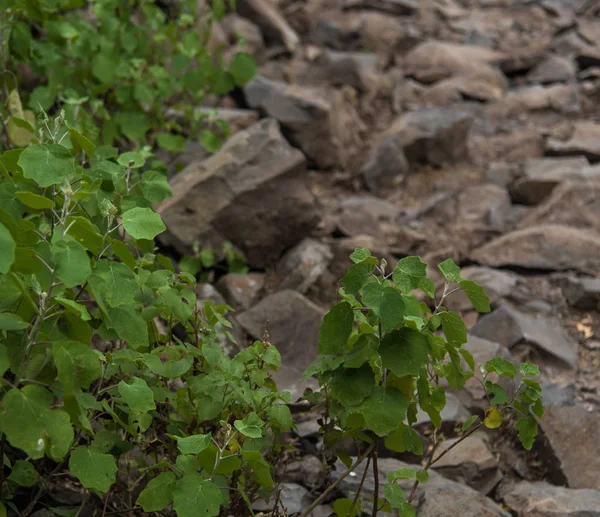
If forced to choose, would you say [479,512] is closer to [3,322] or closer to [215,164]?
[3,322]

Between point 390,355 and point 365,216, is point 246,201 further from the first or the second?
point 390,355

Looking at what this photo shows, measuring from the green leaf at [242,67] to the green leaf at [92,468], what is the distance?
3.23 meters

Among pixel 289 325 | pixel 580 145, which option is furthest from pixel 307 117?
pixel 289 325

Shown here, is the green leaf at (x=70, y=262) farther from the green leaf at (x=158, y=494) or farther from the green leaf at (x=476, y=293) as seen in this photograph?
the green leaf at (x=476, y=293)

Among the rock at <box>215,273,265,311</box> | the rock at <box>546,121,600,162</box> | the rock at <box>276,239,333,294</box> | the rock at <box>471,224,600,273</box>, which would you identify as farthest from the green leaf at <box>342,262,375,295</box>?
the rock at <box>546,121,600,162</box>

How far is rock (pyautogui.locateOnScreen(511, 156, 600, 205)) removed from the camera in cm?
603

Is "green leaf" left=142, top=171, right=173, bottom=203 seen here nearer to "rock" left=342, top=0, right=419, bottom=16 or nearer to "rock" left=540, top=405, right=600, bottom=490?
"rock" left=540, top=405, right=600, bottom=490

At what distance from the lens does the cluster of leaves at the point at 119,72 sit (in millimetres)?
4410

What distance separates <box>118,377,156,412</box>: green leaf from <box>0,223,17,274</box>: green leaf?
53 centimetres

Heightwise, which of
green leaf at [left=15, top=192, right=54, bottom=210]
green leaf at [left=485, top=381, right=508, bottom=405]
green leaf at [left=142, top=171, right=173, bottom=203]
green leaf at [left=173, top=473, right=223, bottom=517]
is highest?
green leaf at [left=15, top=192, right=54, bottom=210]

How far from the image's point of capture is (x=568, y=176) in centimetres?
603

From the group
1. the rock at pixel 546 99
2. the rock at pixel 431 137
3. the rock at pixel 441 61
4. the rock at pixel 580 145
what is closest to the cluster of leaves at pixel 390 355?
the rock at pixel 431 137

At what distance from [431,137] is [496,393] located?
442 centimetres

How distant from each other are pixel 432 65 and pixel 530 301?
4343mm
